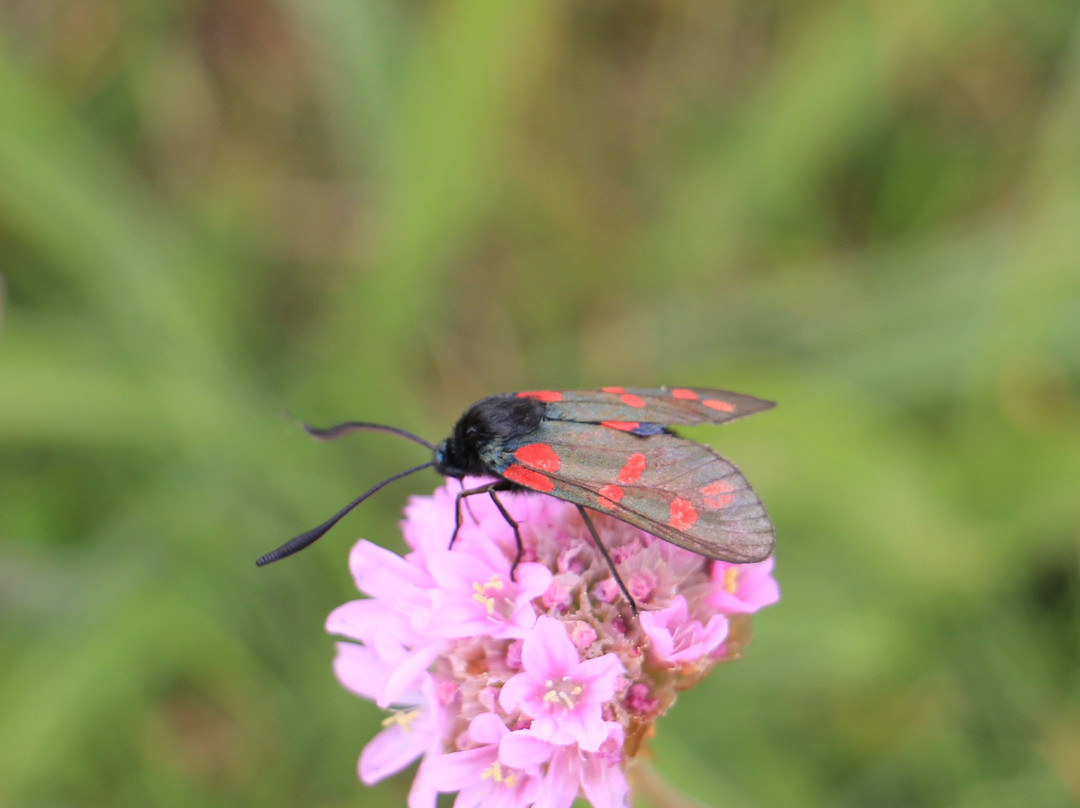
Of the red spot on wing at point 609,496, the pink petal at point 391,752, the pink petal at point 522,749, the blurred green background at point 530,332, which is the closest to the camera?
the pink petal at point 522,749

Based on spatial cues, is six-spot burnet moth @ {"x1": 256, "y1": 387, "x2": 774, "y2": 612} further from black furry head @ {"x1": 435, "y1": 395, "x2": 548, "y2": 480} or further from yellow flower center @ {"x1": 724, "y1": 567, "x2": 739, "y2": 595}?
yellow flower center @ {"x1": 724, "y1": 567, "x2": 739, "y2": 595}

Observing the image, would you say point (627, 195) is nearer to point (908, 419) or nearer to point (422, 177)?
point (422, 177)

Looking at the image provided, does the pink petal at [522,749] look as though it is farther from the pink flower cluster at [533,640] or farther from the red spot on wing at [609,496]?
the red spot on wing at [609,496]

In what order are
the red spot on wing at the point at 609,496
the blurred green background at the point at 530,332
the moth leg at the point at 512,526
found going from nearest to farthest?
the red spot on wing at the point at 609,496 → the moth leg at the point at 512,526 → the blurred green background at the point at 530,332

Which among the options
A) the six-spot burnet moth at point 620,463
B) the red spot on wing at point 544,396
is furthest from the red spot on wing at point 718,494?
the red spot on wing at point 544,396

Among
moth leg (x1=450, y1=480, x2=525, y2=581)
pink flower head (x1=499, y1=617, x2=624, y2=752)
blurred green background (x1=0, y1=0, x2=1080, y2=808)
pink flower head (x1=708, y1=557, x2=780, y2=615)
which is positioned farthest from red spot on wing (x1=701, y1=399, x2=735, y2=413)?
blurred green background (x1=0, y1=0, x2=1080, y2=808)

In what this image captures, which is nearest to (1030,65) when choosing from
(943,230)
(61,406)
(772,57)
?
(943,230)

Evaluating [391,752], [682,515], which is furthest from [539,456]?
[391,752]
